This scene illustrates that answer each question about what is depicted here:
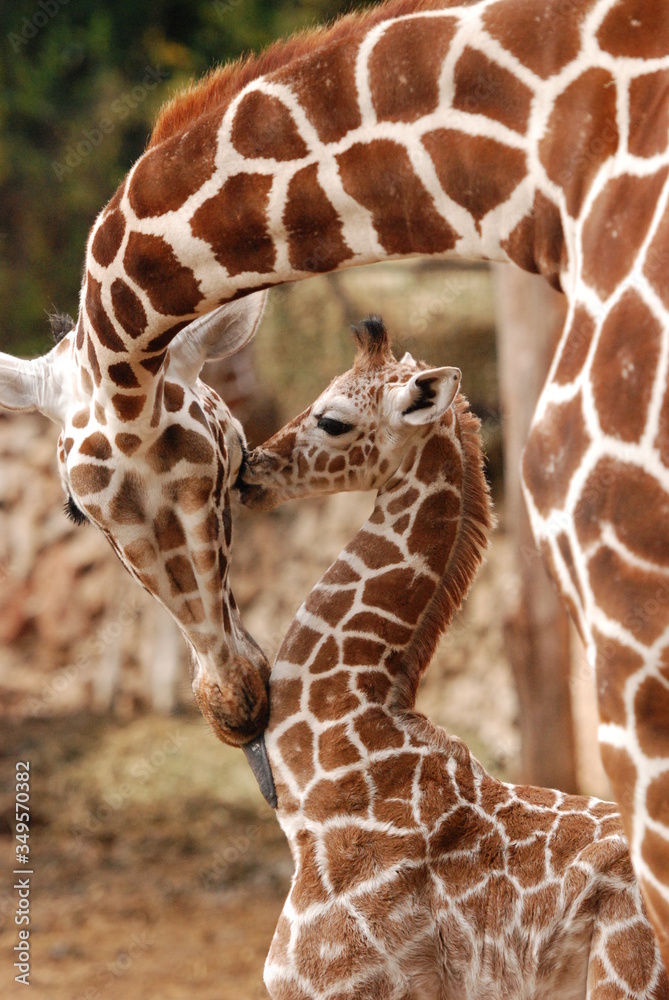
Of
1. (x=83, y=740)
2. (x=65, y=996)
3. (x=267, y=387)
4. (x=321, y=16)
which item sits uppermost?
(x=321, y=16)

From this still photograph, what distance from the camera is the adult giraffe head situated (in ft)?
7.13

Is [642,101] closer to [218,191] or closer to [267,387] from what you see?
[218,191]

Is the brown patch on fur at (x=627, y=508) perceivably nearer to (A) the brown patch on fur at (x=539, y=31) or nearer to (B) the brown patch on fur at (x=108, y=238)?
(A) the brown patch on fur at (x=539, y=31)

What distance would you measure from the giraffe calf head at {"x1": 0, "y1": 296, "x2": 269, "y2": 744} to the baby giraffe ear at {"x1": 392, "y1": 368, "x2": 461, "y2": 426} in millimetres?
378

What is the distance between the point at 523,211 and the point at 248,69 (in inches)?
20.7

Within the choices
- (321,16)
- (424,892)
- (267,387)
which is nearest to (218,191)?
(424,892)

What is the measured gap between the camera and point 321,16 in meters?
6.47

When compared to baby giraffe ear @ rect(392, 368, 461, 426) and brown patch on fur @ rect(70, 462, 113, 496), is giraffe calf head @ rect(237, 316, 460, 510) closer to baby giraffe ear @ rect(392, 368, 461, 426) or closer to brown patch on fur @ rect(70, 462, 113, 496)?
baby giraffe ear @ rect(392, 368, 461, 426)

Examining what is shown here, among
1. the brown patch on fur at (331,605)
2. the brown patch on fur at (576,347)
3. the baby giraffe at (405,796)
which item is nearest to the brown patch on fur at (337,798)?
the baby giraffe at (405,796)

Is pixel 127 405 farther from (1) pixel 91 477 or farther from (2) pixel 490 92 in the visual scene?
(2) pixel 490 92

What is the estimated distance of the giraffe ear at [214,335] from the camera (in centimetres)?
236

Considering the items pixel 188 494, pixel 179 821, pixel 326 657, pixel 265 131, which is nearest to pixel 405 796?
pixel 326 657

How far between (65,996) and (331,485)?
3263mm

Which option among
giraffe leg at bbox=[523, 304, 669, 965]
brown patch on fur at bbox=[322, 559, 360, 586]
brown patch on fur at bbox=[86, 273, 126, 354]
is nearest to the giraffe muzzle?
brown patch on fur at bbox=[322, 559, 360, 586]
